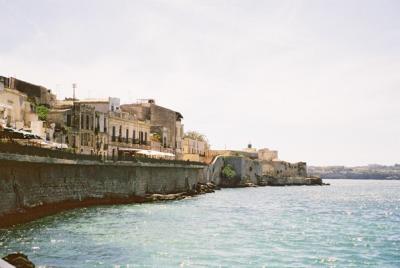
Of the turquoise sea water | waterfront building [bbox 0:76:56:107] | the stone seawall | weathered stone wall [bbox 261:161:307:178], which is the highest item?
waterfront building [bbox 0:76:56:107]

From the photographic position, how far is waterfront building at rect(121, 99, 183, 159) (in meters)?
75.5

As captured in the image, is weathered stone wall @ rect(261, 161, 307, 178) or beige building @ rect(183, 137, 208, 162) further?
weathered stone wall @ rect(261, 161, 307, 178)

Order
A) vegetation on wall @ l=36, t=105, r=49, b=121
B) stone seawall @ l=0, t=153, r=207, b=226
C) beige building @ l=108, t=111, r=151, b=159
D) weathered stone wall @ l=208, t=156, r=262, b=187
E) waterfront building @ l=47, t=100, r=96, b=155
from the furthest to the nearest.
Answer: weathered stone wall @ l=208, t=156, r=262, b=187 < beige building @ l=108, t=111, r=151, b=159 < waterfront building @ l=47, t=100, r=96, b=155 < vegetation on wall @ l=36, t=105, r=49, b=121 < stone seawall @ l=0, t=153, r=207, b=226

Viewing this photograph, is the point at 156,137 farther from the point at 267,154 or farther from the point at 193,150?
the point at 267,154

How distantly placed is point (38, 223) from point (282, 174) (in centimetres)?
11252

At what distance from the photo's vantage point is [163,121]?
8112 centimetres

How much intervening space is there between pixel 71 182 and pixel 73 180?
0.42 metres

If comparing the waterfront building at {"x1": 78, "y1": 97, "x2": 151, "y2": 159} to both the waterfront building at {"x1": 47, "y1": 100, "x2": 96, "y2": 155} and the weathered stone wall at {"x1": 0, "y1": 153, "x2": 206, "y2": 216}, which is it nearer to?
the waterfront building at {"x1": 47, "y1": 100, "x2": 96, "y2": 155}

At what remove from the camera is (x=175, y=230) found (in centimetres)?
2919

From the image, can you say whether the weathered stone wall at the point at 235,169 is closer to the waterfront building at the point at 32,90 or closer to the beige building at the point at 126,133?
the beige building at the point at 126,133

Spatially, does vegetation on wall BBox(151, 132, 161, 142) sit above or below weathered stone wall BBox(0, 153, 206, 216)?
above

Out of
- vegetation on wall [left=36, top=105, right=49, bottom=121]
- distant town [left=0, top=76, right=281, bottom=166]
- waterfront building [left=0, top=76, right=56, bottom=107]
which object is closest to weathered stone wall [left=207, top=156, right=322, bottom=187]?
distant town [left=0, top=76, right=281, bottom=166]

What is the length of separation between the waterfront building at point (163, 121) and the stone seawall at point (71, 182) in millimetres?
14301

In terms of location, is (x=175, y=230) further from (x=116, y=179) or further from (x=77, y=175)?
(x=116, y=179)
